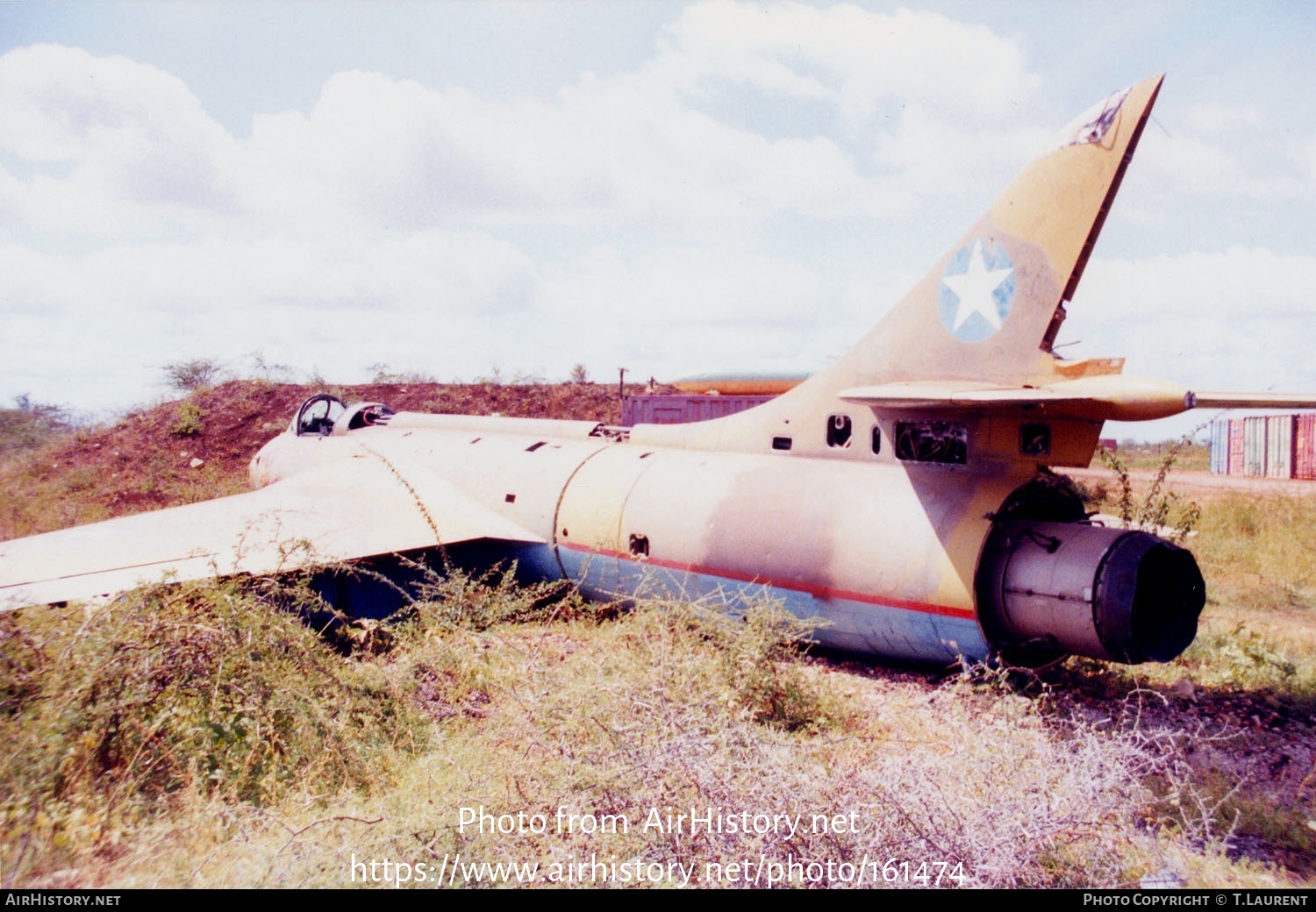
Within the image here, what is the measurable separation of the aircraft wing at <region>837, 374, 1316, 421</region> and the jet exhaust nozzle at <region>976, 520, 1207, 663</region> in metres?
0.97

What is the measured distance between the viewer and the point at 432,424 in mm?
12266

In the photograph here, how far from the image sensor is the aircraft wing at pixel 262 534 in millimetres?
6703

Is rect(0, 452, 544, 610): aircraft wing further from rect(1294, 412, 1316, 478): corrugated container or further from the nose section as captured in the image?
rect(1294, 412, 1316, 478): corrugated container

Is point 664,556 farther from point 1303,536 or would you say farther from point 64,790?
point 1303,536

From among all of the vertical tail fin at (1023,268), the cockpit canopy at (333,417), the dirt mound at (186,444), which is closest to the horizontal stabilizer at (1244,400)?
the vertical tail fin at (1023,268)

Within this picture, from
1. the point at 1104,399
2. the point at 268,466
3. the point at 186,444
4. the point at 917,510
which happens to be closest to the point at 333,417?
the point at 268,466

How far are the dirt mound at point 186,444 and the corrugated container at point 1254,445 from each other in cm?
2713

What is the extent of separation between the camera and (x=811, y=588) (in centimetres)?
693

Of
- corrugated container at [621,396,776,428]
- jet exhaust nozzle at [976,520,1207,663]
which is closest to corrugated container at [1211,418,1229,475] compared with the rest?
corrugated container at [621,396,776,428]

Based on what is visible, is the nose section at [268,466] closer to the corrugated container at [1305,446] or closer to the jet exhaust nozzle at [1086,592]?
the jet exhaust nozzle at [1086,592]

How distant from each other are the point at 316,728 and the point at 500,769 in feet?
4.55

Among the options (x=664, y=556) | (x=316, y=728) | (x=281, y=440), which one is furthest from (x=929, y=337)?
(x=281, y=440)

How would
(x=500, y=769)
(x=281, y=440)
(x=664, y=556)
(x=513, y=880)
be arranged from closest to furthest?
(x=513, y=880) → (x=500, y=769) → (x=664, y=556) → (x=281, y=440)

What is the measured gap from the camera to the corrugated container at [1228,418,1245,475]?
34053 mm
